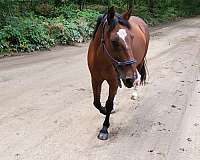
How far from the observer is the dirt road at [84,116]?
4605 mm

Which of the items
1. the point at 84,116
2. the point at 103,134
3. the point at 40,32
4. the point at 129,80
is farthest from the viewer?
the point at 40,32

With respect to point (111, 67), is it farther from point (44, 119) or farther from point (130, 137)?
point (44, 119)

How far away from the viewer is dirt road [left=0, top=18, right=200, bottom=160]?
4605 millimetres

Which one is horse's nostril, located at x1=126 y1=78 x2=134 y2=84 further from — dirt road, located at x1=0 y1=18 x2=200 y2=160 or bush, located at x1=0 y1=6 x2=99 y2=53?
bush, located at x1=0 y1=6 x2=99 y2=53

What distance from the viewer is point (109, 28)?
4375mm

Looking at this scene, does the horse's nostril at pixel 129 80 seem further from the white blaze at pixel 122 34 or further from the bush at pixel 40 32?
the bush at pixel 40 32

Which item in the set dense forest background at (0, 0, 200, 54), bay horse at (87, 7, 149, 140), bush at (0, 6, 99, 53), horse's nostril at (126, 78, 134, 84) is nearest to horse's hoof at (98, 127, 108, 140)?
bay horse at (87, 7, 149, 140)

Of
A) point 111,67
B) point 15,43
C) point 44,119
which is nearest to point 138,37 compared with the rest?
point 111,67

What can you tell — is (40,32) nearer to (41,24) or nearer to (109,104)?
(41,24)

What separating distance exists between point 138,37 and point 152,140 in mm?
1463

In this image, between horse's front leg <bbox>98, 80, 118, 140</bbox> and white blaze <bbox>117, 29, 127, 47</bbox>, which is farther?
horse's front leg <bbox>98, 80, 118, 140</bbox>

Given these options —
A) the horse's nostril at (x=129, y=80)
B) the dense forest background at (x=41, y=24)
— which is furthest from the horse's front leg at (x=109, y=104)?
the dense forest background at (x=41, y=24)

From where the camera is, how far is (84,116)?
581 cm

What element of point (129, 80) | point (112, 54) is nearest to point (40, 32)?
point (112, 54)
